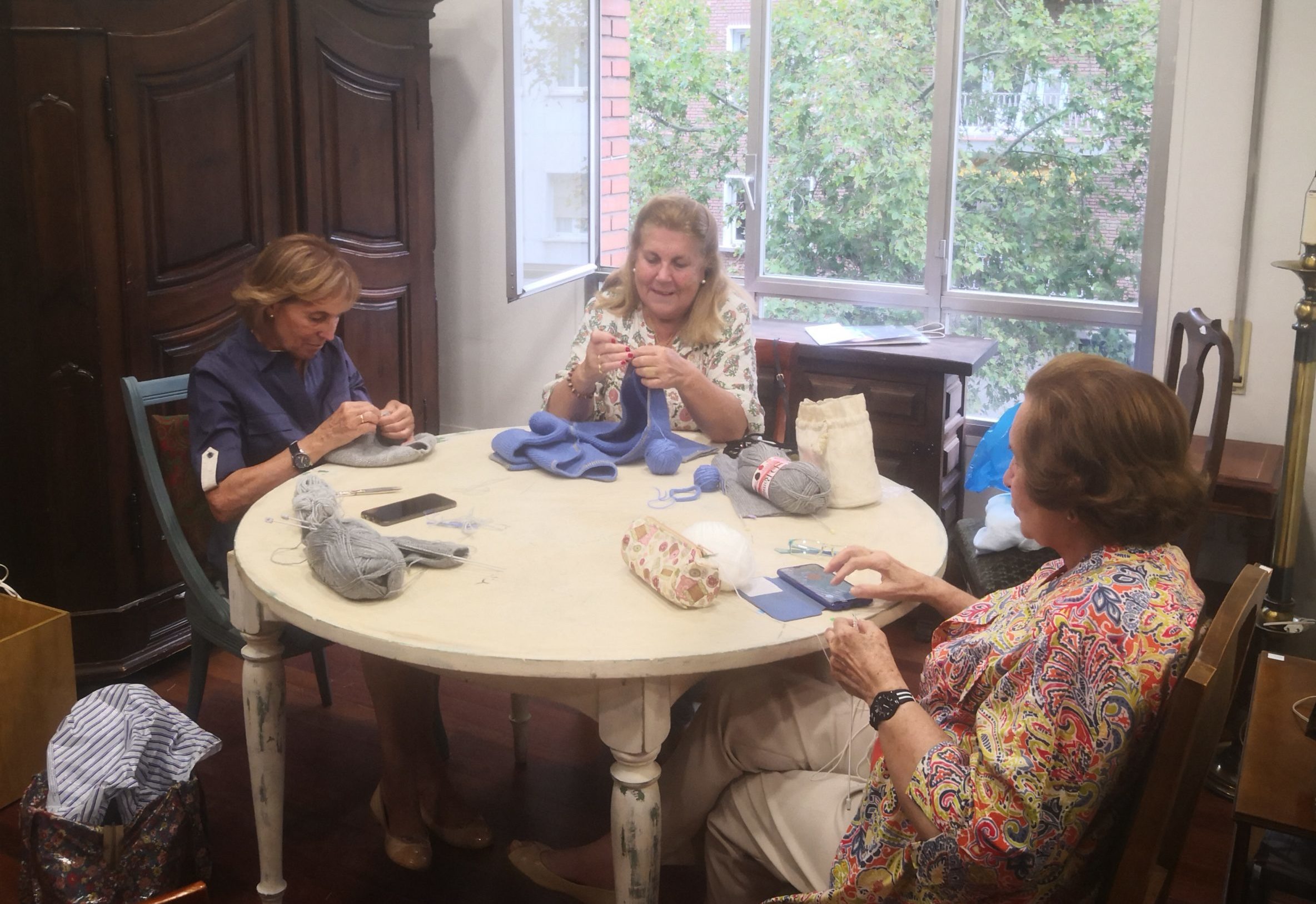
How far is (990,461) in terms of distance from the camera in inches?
121

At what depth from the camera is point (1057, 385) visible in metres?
1.29

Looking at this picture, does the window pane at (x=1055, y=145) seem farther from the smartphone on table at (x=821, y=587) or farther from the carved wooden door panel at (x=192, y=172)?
the smartphone on table at (x=821, y=587)

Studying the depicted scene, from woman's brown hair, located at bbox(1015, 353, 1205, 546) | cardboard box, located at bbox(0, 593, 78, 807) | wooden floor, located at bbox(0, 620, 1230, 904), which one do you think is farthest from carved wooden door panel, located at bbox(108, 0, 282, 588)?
woman's brown hair, located at bbox(1015, 353, 1205, 546)

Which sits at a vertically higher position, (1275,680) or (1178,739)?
(1178,739)

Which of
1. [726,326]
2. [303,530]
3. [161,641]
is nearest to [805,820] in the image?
[303,530]

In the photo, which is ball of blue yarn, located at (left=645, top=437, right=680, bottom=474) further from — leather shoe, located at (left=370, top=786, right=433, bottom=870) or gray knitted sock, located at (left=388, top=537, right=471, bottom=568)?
leather shoe, located at (left=370, top=786, right=433, bottom=870)

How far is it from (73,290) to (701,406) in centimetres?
143

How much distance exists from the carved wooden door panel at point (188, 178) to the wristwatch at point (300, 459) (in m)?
0.78

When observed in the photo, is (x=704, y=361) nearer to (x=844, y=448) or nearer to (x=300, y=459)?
(x=844, y=448)

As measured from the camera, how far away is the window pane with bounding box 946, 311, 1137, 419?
355 centimetres

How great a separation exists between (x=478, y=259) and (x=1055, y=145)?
201 centimetres

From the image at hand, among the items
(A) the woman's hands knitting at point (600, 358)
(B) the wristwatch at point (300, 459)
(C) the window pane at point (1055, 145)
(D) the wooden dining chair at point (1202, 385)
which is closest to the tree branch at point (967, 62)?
(C) the window pane at point (1055, 145)

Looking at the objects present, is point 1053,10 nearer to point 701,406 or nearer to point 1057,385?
point 701,406

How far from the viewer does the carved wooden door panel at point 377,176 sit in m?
3.27
